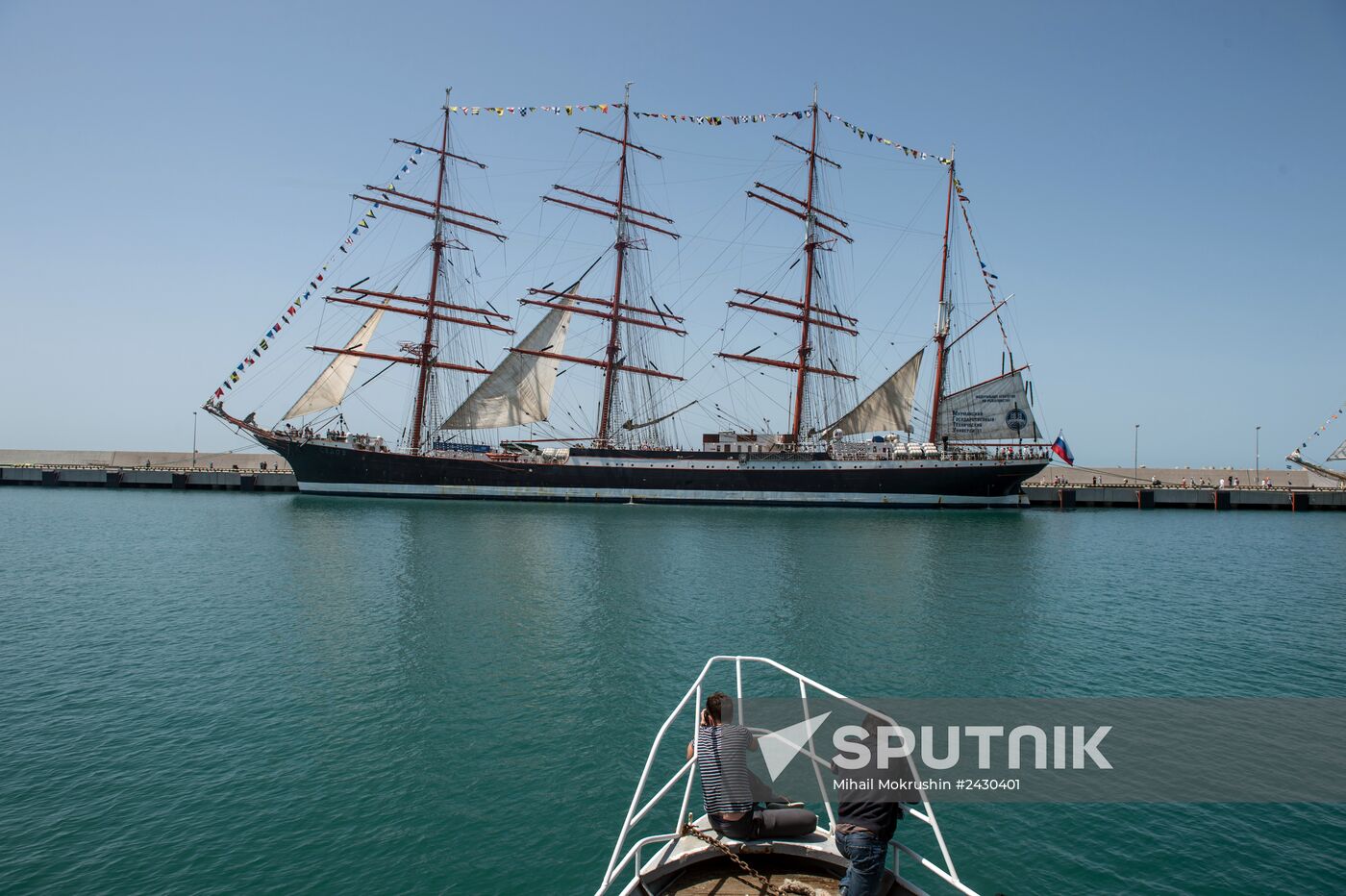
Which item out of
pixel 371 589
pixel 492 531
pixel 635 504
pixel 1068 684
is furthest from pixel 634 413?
pixel 1068 684

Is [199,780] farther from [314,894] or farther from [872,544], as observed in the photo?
[872,544]

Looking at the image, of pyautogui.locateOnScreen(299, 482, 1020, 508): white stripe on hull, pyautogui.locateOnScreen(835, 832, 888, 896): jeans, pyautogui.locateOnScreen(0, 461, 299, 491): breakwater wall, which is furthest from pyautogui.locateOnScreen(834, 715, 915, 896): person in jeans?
pyautogui.locateOnScreen(0, 461, 299, 491): breakwater wall

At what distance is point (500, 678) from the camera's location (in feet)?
46.4

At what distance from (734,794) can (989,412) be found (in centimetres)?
5916

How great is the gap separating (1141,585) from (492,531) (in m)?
31.0

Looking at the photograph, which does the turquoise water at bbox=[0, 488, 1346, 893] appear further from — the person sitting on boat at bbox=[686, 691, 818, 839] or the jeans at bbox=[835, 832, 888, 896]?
the jeans at bbox=[835, 832, 888, 896]

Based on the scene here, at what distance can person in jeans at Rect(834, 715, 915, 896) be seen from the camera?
5.40 metres

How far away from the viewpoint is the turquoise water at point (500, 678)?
8148 millimetres

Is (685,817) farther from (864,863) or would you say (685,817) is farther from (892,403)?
(892,403)

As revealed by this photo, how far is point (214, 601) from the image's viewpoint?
66.5ft

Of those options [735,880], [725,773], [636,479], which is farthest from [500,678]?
[636,479]

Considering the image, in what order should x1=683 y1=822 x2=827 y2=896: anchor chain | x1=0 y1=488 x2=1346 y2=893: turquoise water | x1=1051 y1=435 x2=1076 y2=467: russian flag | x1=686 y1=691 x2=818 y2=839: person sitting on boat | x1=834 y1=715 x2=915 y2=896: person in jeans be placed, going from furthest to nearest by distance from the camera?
1. x1=1051 y1=435 x2=1076 y2=467: russian flag
2. x1=0 y1=488 x2=1346 y2=893: turquoise water
3. x1=686 y1=691 x2=818 y2=839: person sitting on boat
4. x1=683 y1=822 x2=827 y2=896: anchor chain
5. x1=834 y1=715 x2=915 y2=896: person in jeans

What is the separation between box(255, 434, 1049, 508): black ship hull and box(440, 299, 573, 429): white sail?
3.61 meters

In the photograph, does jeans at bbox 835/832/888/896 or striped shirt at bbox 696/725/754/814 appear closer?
jeans at bbox 835/832/888/896
